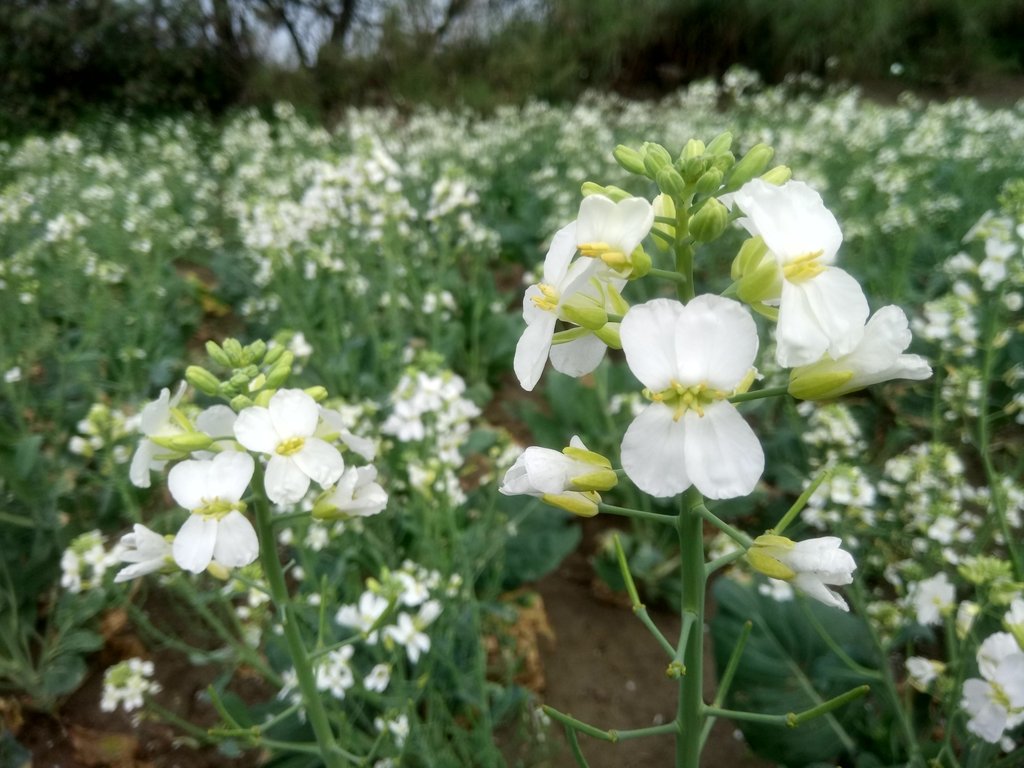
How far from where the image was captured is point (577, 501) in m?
0.96

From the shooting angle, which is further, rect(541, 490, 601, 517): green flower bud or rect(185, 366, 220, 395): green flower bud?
rect(185, 366, 220, 395): green flower bud

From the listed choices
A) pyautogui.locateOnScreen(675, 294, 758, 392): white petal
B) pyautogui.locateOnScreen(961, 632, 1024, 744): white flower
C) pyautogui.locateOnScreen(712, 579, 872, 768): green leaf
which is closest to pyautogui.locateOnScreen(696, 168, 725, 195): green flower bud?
pyautogui.locateOnScreen(675, 294, 758, 392): white petal

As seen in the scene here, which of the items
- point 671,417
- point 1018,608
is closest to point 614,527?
point 1018,608

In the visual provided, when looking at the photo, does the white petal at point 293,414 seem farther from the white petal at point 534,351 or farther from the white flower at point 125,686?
the white flower at point 125,686

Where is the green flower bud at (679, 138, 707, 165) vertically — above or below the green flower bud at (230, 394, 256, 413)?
above

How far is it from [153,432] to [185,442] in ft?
0.32

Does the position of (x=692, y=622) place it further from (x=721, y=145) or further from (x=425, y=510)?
(x=425, y=510)

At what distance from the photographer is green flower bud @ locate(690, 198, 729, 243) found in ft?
2.94

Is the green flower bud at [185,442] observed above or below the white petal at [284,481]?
above

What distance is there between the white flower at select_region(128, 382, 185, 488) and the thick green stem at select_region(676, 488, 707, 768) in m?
0.85

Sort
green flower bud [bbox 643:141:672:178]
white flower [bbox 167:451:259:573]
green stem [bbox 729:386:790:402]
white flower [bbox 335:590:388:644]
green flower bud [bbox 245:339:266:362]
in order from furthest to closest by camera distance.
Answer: white flower [bbox 335:590:388:644]
green flower bud [bbox 245:339:266:362]
white flower [bbox 167:451:259:573]
green flower bud [bbox 643:141:672:178]
green stem [bbox 729:386:790:402]

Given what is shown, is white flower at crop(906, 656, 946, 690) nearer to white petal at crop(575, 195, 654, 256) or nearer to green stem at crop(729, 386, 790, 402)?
green stem at crop(729, 386, 790, 402)

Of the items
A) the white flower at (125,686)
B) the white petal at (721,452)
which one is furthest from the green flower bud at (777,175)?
the white flower at (125,686)

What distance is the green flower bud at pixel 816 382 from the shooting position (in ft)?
2.85
